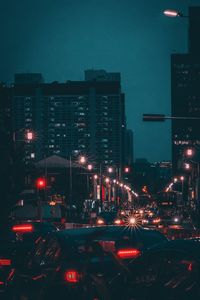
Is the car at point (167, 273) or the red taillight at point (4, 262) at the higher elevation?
the car at point (167, 273)

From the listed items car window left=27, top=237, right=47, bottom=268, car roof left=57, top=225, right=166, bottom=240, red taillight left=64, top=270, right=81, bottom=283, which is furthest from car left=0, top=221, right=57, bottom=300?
red taillight left=64, top=270, right=81, bottom=283

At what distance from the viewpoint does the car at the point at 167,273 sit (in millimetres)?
5895

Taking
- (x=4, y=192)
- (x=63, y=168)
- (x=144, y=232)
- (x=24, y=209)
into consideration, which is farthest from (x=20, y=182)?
(x=63, y=168)

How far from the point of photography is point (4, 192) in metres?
32.7

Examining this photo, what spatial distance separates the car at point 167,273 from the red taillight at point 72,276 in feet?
8.28

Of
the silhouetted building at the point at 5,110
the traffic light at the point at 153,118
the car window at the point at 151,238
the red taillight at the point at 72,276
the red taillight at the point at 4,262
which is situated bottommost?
the red taillight at the point at 4,262

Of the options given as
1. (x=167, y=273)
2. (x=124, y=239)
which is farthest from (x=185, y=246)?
(x=124, y=239)

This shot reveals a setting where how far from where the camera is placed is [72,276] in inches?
365

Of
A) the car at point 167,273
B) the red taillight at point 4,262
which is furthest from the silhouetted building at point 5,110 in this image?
the car at point 167,273

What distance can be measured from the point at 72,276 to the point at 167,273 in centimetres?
315

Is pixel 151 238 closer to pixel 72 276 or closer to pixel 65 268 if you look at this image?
pixel 65 268

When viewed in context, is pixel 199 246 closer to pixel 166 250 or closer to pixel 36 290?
pixel 166 250

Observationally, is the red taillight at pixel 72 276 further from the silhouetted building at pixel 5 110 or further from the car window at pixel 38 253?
the silhouetted building at pixel 5 110

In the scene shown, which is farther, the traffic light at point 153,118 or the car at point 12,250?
the traffic light at point 153,118
